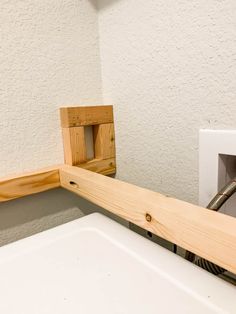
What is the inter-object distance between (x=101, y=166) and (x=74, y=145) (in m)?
0.09

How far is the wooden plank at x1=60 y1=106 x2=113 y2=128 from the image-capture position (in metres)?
0.57

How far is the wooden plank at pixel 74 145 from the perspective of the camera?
577mm

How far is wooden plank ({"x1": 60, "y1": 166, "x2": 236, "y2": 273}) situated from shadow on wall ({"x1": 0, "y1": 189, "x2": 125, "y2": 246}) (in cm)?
16

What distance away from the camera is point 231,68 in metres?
0.40

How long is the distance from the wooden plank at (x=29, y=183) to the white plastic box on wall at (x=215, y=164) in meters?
0.30

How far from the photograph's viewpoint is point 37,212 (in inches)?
22.6

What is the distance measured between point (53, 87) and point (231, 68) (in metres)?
0.35

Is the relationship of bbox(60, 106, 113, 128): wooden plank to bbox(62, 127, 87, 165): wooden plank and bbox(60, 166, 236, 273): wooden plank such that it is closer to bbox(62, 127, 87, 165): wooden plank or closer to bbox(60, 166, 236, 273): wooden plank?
bbox(62, 127, 87, 165): wooden plank

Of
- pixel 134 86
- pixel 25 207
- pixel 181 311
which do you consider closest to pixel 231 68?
pixel 134 86

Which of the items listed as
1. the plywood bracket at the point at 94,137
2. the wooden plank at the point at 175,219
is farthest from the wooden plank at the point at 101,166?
the wooden plank at the point at 175,219

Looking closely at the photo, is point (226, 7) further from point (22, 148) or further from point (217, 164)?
point (22, 148)

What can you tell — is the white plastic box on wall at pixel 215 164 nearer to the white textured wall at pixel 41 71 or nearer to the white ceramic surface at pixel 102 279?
the white ceramic surface at pixel 102 279

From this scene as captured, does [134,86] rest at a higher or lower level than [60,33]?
lower

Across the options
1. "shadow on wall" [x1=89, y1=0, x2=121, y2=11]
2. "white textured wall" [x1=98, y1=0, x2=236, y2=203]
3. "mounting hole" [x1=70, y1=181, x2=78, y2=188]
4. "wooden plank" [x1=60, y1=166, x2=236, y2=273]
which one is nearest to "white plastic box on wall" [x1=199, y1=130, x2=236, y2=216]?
"white textured wall" [x1=98, y1=0, x2=236, y2=203]
